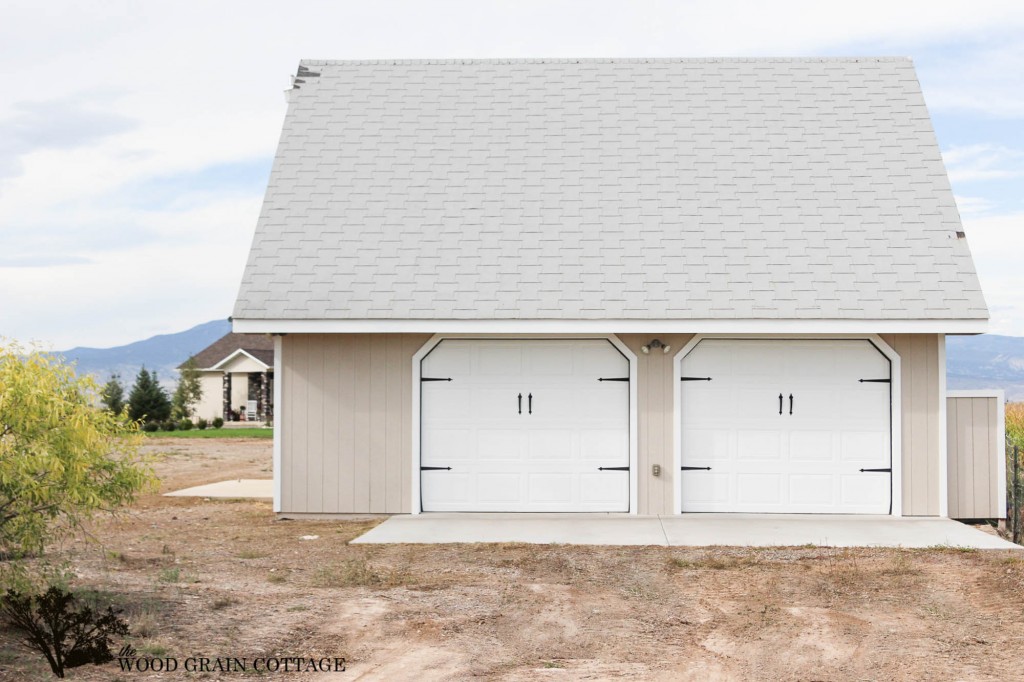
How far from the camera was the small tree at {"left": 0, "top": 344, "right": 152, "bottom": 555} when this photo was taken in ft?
21.2

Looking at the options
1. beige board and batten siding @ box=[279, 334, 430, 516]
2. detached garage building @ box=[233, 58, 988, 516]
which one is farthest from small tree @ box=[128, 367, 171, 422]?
beige board and batten siding @ box=[279, 334, 430, 516]

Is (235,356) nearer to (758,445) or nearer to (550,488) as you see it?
(550,488)

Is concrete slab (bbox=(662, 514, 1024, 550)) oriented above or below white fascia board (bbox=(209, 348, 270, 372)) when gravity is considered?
below

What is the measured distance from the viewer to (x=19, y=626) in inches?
273

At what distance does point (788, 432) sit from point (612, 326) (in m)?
2.61

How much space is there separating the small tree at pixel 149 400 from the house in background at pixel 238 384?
410cm

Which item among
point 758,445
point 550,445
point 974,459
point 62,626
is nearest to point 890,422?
point 974,459

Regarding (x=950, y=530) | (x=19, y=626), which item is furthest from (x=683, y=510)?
(x=19, y=626)

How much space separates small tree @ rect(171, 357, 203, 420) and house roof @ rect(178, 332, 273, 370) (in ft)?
2.12

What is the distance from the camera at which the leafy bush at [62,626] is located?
6355mm

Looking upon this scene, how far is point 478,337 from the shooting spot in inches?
498

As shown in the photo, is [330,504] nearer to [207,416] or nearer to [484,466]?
[484,466]

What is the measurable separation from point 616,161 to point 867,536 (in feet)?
19.8

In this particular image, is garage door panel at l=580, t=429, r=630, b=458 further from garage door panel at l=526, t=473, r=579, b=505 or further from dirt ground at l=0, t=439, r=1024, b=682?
dirt ground at l=0, t=439, r=1024, b=682
